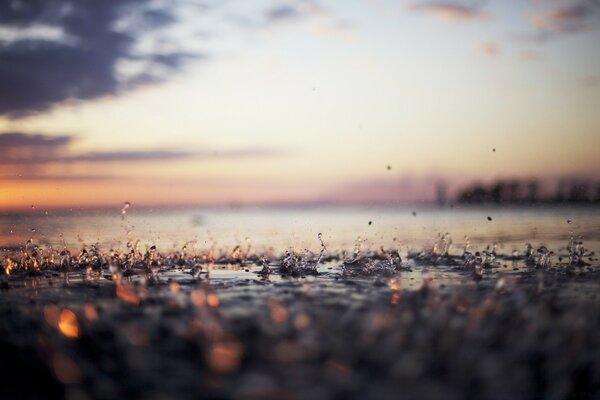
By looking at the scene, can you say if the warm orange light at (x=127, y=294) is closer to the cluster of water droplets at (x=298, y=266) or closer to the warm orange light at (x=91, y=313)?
the warm orange light at (x=91, y=313)

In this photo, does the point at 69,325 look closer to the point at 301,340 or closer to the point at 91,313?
the point at 91,313

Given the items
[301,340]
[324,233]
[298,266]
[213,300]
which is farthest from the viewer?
[324,233]

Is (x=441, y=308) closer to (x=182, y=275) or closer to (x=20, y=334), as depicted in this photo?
(x=20, y=334)

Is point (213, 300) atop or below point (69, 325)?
below

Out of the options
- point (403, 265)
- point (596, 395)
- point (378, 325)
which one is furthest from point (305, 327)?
point (403, 265)

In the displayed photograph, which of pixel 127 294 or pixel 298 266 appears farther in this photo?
pixel 298 266

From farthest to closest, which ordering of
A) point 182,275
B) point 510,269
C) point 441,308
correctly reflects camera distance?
point 510,269
point 182,275
point 441,308

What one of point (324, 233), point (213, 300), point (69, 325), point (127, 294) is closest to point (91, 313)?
point (69, 325)

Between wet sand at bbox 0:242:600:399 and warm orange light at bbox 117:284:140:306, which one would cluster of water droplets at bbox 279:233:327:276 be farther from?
warm orange light at bbox 117:284:140:306

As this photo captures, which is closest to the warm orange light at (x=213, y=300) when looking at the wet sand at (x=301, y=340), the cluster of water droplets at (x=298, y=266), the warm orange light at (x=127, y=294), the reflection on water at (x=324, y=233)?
the wet sand at (x=301, y=340)
